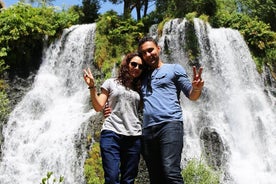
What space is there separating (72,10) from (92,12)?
146 cm

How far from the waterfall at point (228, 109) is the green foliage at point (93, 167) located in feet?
7.19

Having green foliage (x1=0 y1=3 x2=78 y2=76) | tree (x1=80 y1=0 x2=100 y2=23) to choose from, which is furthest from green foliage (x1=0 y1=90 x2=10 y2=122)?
tree (x1=80 y1=0 x2=100 y2=23)

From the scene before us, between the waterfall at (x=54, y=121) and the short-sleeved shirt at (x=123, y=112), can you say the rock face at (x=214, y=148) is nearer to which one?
the waterfall at (x=54, y=121)

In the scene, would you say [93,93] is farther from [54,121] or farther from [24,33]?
[24,33]

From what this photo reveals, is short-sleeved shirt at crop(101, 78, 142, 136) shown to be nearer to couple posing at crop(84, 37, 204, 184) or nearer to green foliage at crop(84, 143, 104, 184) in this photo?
couple posing at crop(84, 37, 204, 184)

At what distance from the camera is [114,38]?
15.6 metres

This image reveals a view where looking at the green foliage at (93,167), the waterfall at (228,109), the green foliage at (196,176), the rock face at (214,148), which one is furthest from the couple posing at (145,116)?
the rock face at (214,148)

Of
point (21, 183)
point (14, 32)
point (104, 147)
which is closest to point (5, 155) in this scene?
point (21, 183)

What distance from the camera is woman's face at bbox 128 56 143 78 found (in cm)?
317

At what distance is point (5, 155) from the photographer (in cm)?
1081

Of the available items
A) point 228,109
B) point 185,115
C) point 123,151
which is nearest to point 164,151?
point 123,151

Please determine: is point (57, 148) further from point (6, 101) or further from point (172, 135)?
point (172, 135)

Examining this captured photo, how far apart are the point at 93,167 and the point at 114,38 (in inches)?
295

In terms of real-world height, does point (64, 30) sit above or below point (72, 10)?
below
